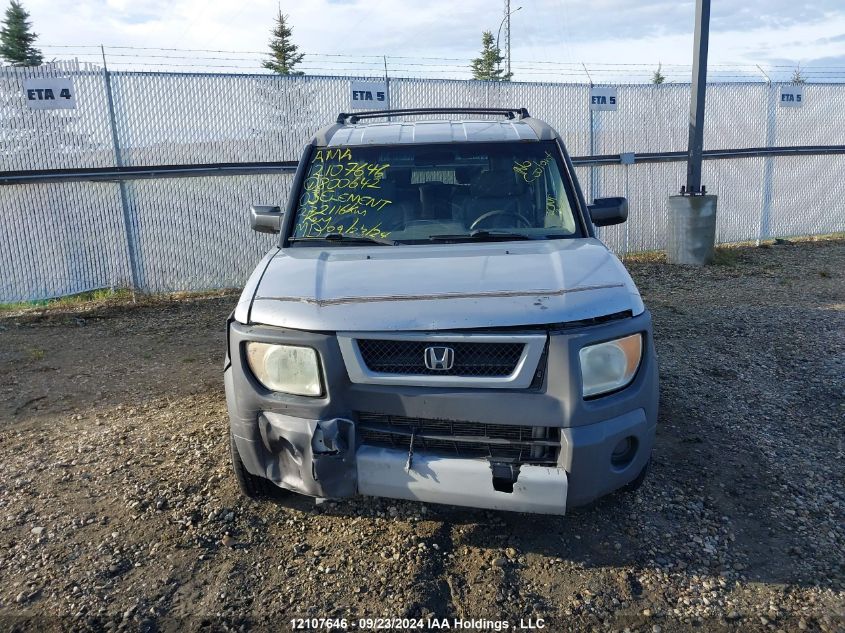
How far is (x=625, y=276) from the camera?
3344mm

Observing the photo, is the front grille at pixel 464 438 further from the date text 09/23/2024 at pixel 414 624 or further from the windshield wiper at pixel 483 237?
the windshield wiper at pixel 483 237

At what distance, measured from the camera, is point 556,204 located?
4.19m

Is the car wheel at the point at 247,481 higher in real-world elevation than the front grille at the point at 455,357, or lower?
lower

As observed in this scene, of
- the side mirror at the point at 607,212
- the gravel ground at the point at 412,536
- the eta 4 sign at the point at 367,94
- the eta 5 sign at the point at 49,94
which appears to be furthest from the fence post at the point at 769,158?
the eta 5 sign at the point at 49,94

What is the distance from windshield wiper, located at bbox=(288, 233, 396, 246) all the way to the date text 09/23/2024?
199 centimetres

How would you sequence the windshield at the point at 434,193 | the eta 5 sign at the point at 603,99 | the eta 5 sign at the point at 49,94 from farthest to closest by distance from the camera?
the eta 5 sign at the point at 603,99
the eta 5 sign at the point at 49,94
the windshield at the point at 434,193

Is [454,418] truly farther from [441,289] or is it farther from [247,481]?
[247,481]

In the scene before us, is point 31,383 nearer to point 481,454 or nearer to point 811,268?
point 481,454

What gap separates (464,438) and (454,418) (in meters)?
0.12

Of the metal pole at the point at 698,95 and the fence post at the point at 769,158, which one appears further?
the fence post at the point at 769,158

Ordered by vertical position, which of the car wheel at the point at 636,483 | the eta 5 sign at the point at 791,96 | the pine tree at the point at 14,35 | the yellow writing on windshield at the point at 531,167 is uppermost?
the pine tree at the point at 14,35

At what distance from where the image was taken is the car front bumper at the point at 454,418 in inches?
111

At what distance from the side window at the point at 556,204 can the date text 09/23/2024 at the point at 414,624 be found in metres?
2.22

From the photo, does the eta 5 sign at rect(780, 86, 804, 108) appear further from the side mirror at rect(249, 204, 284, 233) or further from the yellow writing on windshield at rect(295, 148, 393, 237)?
the side mirror at rect(249, 204, 284, 233)
